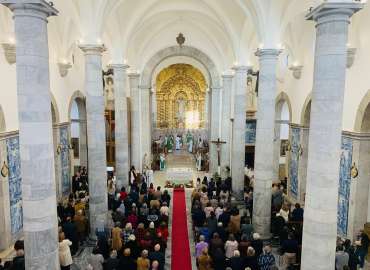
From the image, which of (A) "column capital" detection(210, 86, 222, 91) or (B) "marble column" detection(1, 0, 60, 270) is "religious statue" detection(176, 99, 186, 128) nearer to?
(A) "column capital" detection(210, 86, 222, 91)

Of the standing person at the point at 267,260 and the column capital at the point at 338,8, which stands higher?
the column capital at the point at 338,8

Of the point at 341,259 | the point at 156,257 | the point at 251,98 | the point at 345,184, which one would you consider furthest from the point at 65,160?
the point at 341,259

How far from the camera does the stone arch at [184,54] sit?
68.4 ft

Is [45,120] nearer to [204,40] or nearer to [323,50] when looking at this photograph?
[323,50]

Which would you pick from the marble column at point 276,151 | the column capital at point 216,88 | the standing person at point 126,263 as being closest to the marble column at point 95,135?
the standing person at point 126,263

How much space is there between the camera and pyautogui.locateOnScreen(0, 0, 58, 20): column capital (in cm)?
573

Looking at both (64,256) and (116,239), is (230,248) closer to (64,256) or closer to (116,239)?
(116,239)

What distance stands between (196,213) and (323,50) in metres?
6.40

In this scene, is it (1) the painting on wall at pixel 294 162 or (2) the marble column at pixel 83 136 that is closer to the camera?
(1) the painting on wall at pixel 294 162

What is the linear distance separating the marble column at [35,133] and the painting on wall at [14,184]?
465 cm

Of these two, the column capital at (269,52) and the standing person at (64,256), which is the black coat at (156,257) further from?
the column capital at (269,52)

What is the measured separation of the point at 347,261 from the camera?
7668mm

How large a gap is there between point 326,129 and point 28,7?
5.63m

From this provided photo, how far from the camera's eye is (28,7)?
229 inches
